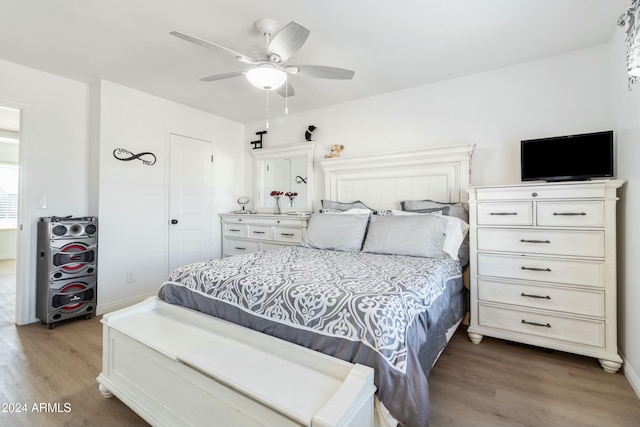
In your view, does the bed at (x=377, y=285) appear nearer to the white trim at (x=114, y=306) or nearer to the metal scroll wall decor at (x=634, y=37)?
the metal scroll wall decor at (x=634, y=37)

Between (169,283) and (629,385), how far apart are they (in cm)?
297

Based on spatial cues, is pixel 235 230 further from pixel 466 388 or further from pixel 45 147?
pixel 466 388

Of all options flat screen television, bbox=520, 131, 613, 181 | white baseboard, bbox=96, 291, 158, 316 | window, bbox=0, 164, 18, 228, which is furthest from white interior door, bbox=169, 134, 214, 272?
window, bbox=0, 164, 18, 228

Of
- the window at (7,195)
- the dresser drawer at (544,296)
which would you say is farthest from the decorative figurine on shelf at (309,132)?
the window at (7,195)

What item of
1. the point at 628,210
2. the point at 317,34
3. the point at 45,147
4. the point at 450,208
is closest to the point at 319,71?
the point at 317,34

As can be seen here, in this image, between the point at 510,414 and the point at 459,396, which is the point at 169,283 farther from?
the point at 510,414

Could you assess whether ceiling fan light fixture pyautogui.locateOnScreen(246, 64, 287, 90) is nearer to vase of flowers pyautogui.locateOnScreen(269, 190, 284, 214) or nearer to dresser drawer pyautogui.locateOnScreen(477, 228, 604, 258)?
dresser drawer pyautogui.locateOnScreen(477, 228, 604, 258)

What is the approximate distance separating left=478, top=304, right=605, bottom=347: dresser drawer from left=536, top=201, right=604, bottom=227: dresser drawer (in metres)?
0.67

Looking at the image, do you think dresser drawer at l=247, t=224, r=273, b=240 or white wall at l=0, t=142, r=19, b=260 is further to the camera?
white wall at l=0, t=142, r=19, b=260

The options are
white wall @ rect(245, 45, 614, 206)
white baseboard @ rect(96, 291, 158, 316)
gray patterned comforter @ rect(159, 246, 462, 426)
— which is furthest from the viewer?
white baseboard @ rect(96, 291, 158, 316)

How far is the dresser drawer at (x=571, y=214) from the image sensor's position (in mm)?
2047

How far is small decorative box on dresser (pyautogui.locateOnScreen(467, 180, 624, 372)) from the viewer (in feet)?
6.62

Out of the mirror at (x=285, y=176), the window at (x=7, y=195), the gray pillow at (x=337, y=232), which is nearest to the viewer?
the gray pillow at (x=337, y=232)

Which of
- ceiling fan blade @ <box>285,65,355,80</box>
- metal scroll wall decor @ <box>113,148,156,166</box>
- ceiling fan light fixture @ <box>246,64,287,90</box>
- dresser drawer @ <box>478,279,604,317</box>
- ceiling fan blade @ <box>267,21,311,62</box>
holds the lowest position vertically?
dresser drawer @ <box>478,279,604,317</box>
